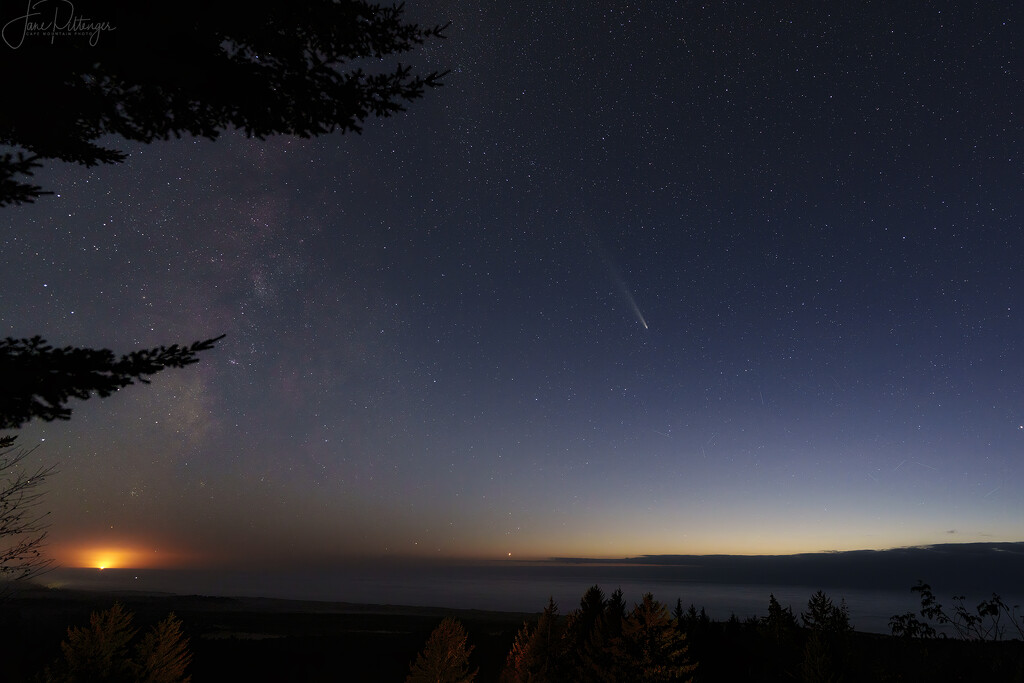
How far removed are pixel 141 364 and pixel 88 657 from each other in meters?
25.2

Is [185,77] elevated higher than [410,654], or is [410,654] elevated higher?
[185,77]

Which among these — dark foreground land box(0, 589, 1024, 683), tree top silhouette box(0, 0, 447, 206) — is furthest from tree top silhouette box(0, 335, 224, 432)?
dark foreground land box(0, 589, 1024, 683)

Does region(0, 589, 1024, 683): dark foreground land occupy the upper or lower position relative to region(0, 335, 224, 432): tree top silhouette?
lower

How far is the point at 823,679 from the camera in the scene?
84.3 feet

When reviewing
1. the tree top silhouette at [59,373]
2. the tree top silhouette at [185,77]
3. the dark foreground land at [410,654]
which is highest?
the tree top silhouette at [185,77]

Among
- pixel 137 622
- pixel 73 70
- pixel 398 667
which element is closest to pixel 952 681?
pixel 73 70

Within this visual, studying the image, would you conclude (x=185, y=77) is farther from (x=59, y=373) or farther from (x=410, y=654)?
(x=410, y=654)

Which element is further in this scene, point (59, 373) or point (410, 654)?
point (410, 654)

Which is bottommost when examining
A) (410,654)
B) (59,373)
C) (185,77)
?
(410,654)

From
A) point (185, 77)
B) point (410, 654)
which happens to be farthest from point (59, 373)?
point (410, 654)

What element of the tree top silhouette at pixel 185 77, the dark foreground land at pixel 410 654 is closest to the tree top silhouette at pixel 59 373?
the tree top silhouette at pixel 185 77

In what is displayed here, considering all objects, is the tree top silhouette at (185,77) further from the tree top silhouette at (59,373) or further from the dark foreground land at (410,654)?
the dark foreground land at (410,654)

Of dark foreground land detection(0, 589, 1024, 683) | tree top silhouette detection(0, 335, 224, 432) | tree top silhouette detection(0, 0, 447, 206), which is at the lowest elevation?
dark foreground land detection(0, 589, 1024, 683)

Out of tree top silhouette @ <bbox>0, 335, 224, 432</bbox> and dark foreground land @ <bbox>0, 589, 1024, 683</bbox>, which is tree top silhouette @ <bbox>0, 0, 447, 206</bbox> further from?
dark foreground land @ <bbox>0, 589, 1024, 683</bbox>
